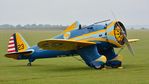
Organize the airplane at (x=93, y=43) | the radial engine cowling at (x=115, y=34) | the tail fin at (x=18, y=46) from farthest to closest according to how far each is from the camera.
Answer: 1. the tail fin at (x=18, y=46)
2. the radial engine cowling at (x=115, y=34)
3. the airplane at (x=93, y=43)

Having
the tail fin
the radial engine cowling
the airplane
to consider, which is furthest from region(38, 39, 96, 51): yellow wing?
the tail fin

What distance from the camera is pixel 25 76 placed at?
15.1 metres

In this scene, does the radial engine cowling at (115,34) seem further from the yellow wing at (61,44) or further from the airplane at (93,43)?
the yellow wing at (61,44)

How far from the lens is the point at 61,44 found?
1753 cm

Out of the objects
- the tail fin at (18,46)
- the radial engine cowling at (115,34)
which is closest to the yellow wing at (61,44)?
the radial engine cowling at (115,34)

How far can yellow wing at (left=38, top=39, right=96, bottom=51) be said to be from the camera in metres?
17.0

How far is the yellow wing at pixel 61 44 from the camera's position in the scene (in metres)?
17.0

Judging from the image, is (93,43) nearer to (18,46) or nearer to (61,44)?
(61,44)

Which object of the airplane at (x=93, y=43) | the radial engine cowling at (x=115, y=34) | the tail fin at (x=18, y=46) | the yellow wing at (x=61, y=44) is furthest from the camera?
the tail fin at (x=18, y=46)

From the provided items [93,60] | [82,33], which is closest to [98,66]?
[93,60]

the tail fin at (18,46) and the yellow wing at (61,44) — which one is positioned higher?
the yellow wing at (61,44)

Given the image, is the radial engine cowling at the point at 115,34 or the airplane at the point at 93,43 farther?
the radial engine cowling at the point at 115,34

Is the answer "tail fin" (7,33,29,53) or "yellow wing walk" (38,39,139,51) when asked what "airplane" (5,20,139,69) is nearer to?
"yellow wing walk" (38,39,139,51)

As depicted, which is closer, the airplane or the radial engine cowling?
the airplane
